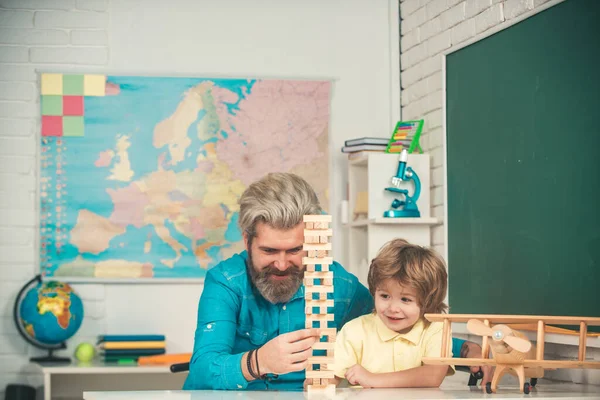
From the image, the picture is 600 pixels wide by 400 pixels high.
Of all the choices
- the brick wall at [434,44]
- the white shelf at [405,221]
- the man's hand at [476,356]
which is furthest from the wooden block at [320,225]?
the white shelf at [405,221]

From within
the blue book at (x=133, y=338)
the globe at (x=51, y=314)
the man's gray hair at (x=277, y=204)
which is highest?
the man's gray hair at (x=277, y=204)

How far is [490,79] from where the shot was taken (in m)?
3.77

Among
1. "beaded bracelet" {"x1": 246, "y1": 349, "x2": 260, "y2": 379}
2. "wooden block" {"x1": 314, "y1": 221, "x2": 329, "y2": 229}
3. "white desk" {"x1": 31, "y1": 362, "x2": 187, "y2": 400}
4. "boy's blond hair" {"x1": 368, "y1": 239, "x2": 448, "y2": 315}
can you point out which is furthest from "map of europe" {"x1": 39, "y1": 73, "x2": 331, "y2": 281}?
"wooden block" {"x1": 314, "y1": 221, "x2": 329, "y2": 229}

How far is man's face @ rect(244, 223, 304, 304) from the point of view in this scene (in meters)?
2.70

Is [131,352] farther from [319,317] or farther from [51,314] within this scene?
[319,317]

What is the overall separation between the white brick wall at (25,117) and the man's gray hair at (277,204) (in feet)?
7.09

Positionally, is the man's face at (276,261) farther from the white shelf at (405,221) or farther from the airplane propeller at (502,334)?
the white shelf at (405,221)

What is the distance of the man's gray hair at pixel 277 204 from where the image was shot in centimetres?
270

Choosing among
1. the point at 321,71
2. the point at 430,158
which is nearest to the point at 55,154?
the point at 321,71

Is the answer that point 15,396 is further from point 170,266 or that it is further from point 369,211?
point 369,211

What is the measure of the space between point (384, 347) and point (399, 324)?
85mm

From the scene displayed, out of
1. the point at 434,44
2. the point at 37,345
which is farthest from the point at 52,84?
the point at 434,44

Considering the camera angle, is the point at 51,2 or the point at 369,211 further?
the point at 51,2

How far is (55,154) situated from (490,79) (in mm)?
2347
